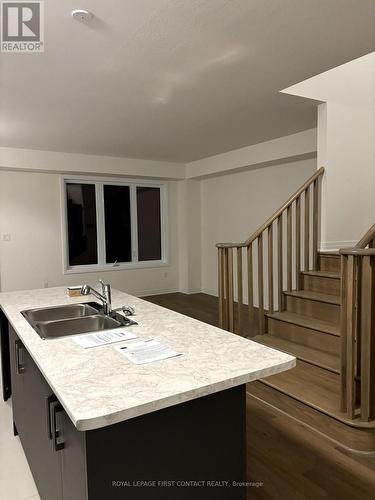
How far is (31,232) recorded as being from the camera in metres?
5.96

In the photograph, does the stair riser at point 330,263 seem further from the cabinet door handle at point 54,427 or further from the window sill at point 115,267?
the window sill at point 115,267

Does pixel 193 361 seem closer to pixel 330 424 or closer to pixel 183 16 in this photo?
pixel 330 424

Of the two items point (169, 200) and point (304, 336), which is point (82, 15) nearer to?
point (304, 336)

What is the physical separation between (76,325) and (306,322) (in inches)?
83.8

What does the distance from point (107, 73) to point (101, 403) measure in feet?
8.53

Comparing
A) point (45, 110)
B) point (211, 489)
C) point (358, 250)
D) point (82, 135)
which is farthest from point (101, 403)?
point (82, 135)

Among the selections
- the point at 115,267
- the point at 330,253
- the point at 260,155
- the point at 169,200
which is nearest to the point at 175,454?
the point at 330,253

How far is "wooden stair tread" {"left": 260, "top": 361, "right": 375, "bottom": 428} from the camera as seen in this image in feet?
7.94

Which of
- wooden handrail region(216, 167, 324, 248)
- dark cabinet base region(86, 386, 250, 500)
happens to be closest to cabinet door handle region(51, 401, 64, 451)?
dark cabinet base region(86, 386, 250, 500)

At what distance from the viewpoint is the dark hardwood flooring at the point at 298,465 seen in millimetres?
1843

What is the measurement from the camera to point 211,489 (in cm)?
126

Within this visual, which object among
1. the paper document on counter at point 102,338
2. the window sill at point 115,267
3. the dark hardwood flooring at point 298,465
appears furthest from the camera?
the window sill at point 115,267

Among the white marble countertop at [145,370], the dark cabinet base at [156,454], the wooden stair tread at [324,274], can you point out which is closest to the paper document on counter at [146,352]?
the white marble countertop at [145,370]

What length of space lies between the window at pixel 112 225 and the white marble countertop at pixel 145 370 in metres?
4.74
